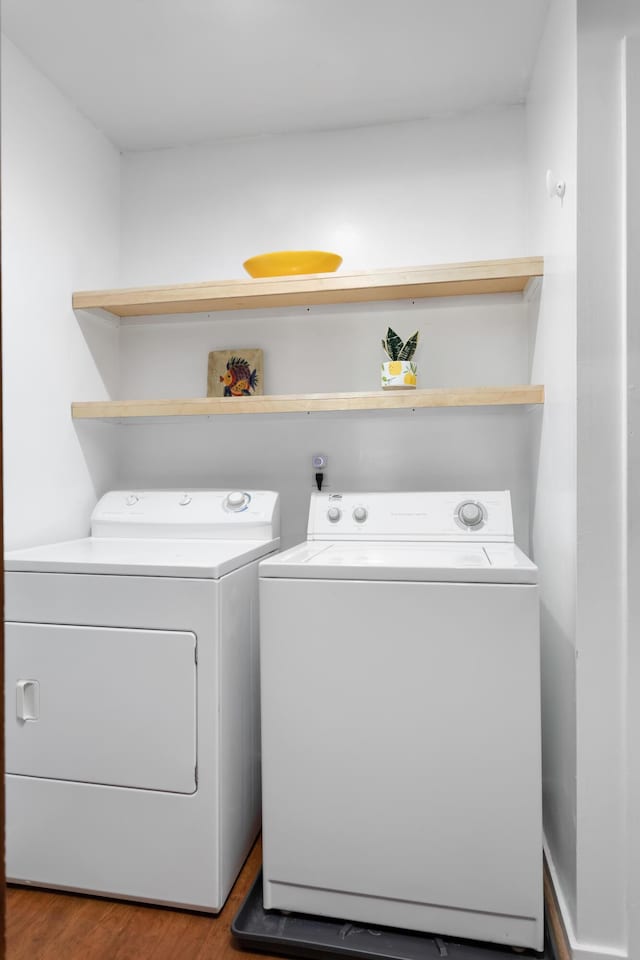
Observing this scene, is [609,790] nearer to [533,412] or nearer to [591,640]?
[591,640]

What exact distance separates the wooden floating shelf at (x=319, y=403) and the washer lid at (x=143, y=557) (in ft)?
1.46

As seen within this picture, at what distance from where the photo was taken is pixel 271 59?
2012 mm

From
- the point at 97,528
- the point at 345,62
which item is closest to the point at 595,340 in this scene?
the point at 345,62

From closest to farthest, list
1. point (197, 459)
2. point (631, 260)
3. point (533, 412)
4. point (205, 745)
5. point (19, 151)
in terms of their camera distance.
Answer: point (631, 260) < point (205, 745) < point (19, 151) < point (533, 412) < point (197, 459)

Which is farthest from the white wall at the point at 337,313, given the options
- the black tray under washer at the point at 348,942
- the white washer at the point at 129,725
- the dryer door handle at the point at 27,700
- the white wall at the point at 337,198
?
the black tray under washer at the point at 348,942

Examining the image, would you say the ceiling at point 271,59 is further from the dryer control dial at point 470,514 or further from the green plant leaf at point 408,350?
the dryer control dial at point 470,514

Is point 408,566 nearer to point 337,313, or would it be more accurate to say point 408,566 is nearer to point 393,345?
point 393,345

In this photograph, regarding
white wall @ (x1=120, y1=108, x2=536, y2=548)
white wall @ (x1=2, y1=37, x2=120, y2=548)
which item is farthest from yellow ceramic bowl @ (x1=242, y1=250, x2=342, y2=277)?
white wall @ (x1=2, y1=37, x2=120, y2=548)

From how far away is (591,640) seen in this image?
4.68 feet

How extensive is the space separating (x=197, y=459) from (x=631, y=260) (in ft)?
5.38

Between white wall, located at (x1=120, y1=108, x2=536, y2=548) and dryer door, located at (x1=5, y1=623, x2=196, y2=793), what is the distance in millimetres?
882

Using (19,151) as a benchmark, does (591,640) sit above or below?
below

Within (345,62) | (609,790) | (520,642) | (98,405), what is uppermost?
(345,62)

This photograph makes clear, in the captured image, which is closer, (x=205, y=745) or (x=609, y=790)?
(x=609, y=790)
